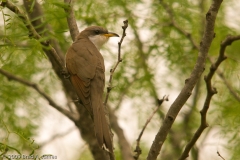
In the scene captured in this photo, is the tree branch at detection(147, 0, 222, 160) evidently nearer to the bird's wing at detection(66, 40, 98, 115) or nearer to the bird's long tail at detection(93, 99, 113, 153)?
the bird's long tail at detection(93, 99, 113, 153)

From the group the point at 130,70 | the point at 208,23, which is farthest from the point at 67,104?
the point at 208,23

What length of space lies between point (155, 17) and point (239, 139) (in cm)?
227

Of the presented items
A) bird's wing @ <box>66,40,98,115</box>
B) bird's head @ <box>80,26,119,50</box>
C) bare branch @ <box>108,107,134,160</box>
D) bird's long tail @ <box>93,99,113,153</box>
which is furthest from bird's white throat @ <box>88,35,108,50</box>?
bird's long tail @ <box>93,99,113,153</box>

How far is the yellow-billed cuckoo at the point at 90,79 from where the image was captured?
175 inches

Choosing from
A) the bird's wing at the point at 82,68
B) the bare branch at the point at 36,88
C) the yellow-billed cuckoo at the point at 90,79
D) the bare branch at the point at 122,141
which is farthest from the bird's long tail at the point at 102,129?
the bare branch at the point at 122,141

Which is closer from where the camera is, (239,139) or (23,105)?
(239,139)

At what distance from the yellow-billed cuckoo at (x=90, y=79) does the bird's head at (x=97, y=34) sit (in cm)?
18

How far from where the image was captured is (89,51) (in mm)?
5793

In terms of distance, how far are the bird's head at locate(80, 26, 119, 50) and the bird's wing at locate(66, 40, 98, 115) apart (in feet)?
1.92

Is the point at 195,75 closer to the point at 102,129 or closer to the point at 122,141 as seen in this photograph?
the point at 102,129

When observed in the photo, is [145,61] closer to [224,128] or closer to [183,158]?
[224,128]

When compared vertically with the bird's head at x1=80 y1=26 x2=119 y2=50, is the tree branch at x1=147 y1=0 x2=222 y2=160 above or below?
above

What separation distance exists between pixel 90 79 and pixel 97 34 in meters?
1.30

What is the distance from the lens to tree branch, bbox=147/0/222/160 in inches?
141
